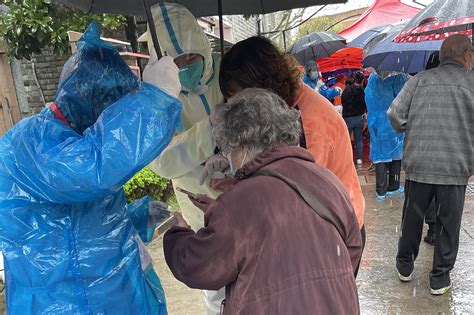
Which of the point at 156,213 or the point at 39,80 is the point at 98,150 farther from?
the point at 39,80

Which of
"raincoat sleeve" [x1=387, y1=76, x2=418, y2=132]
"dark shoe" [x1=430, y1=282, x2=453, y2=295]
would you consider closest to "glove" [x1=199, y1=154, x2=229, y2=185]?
"raincoat sleeve" [x1=387, y1=76, x2=418, y2=132]

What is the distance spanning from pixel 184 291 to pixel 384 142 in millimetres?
3626

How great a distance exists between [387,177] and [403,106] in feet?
10.3

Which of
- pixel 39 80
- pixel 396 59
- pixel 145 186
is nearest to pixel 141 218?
pixel 145 186

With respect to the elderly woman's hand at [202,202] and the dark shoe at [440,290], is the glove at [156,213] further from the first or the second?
the dark shoe at [440,290]

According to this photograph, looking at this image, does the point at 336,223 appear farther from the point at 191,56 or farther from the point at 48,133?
the point at 191,56

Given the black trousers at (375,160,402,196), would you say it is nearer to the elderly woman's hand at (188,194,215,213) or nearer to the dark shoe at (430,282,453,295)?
the dark shoe at (430,282,453,295)

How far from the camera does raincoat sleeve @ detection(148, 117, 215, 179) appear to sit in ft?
6.09

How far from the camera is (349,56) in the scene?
35.7 feet

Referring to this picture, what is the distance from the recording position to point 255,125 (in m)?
1.36

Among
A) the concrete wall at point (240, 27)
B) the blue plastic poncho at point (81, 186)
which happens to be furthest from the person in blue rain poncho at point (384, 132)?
the concrete wall at point (240, 27)

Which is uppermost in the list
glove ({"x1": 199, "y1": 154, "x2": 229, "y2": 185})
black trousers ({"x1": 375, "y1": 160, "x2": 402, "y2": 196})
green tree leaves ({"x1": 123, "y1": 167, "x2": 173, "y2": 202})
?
glove ({"x1": 199, "y1": 154, "x2": 229, "y2": 185})

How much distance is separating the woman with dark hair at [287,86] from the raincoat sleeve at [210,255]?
68 cm

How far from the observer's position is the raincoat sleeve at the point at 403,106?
3343 mm
